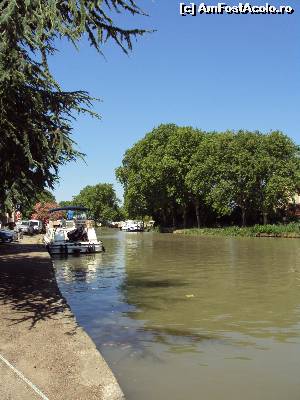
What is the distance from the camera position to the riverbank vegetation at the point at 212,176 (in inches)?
2288

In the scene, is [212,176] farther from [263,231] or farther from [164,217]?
[164,217]

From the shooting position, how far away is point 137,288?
17.3 meters

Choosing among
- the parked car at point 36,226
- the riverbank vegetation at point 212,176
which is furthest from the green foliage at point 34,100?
the parked car at point 36,226

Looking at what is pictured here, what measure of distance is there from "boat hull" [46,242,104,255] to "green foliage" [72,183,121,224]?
412 feet

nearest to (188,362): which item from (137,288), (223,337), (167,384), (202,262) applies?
(167,384)

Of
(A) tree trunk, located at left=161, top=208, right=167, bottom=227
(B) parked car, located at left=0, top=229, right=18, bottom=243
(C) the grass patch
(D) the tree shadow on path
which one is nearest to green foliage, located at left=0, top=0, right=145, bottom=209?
(D) the tree shadow on path

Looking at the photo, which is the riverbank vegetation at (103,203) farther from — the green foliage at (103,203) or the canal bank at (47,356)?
the canal bank at (47,356)

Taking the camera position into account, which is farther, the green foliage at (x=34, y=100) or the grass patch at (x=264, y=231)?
the grass patch at (x=264, y=231)

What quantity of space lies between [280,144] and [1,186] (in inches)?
1921

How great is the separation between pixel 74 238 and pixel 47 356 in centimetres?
2656

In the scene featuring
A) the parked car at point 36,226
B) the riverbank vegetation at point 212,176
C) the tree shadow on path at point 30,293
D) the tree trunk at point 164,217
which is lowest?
the tree shadow on path at point 30,293

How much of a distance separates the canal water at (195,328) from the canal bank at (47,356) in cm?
75

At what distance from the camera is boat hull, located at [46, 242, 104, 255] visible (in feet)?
101

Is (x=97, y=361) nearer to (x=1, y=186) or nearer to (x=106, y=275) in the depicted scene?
(x=1, y=186)
